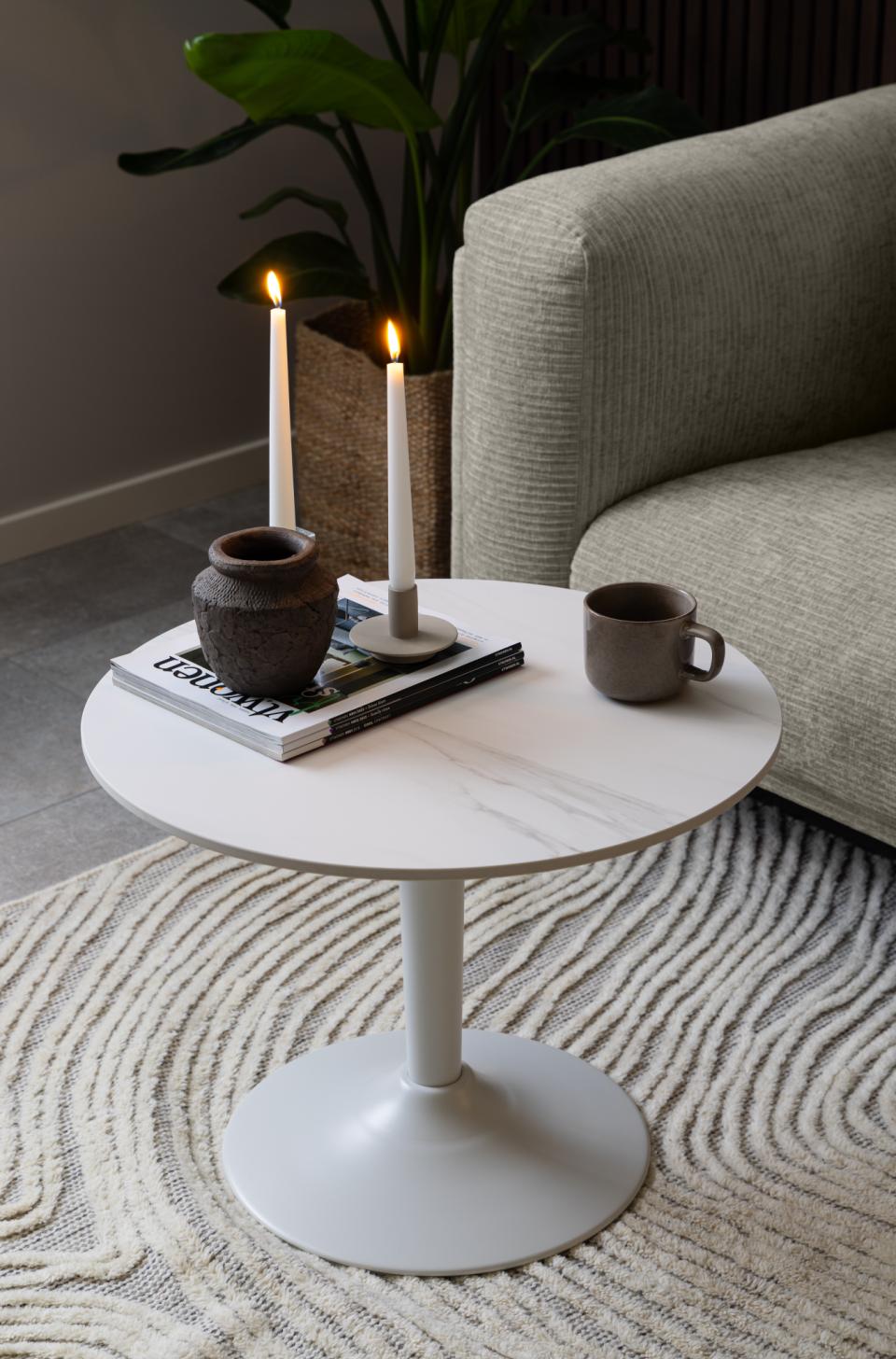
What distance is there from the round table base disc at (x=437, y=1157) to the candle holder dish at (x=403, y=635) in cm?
39

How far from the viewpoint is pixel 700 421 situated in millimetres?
1800

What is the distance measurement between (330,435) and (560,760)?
1404 mm

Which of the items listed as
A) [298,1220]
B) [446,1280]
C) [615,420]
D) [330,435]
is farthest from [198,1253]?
[330,435]

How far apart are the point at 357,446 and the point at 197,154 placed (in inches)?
18.5

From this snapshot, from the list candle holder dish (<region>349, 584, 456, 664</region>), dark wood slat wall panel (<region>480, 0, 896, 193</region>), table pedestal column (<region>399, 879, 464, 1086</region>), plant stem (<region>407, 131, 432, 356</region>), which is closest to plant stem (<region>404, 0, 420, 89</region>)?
plant stem (<region>407, 131, 432, 356</region>)

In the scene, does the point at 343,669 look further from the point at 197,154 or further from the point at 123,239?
the point at 123,239

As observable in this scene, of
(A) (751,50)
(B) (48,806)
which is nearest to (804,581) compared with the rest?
(B) (48,806)

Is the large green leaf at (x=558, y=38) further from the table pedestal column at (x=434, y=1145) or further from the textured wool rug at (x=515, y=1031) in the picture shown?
the table pedestal column at (x=434, y=1145)

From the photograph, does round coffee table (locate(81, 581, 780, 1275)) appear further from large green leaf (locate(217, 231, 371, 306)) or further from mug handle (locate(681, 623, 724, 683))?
large green leaf (locate(217, 231, 371, 306))

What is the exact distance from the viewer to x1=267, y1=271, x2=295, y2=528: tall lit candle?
45.8 inches

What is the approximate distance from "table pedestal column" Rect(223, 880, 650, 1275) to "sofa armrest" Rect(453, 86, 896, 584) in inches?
25.1

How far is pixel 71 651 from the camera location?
2.31m

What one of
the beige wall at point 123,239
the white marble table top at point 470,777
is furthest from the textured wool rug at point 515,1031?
the beige wall at point 123,239

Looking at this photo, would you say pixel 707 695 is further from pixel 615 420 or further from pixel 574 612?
pixel 615 420
